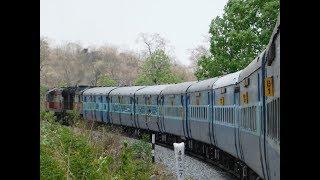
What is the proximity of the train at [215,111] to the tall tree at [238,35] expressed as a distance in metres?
5.84

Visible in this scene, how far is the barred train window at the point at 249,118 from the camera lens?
880 cm

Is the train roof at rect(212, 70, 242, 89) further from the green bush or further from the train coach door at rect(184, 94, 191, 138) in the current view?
the train coach door at rect(184, 94, 191, 138)

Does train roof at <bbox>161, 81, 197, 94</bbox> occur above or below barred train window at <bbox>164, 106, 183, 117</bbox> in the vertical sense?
above

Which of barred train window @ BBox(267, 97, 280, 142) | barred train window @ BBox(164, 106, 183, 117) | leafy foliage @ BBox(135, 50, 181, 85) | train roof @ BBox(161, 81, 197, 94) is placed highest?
leafy foliage @ BBox(135, 50, 181, 85)

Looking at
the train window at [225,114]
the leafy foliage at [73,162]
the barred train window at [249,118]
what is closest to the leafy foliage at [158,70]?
the train window at [225,114]


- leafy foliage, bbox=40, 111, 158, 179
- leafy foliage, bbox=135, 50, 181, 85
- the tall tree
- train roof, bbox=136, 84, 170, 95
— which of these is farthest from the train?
leafy foliage, bbox=135, 50, 181, 85

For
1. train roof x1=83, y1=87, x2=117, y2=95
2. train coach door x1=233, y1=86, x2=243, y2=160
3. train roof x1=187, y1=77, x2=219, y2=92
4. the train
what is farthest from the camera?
train roof x1=83, y1=87, x2=117, y2=95

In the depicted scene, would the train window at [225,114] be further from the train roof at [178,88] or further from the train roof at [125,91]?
the train roof at [125,91]

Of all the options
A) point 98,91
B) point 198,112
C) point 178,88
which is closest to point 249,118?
point 198,112

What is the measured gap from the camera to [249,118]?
967cm

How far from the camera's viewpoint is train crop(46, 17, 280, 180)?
21.1ft

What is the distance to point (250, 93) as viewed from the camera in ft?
31.2

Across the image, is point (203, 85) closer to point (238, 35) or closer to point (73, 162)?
point (73, 162)
